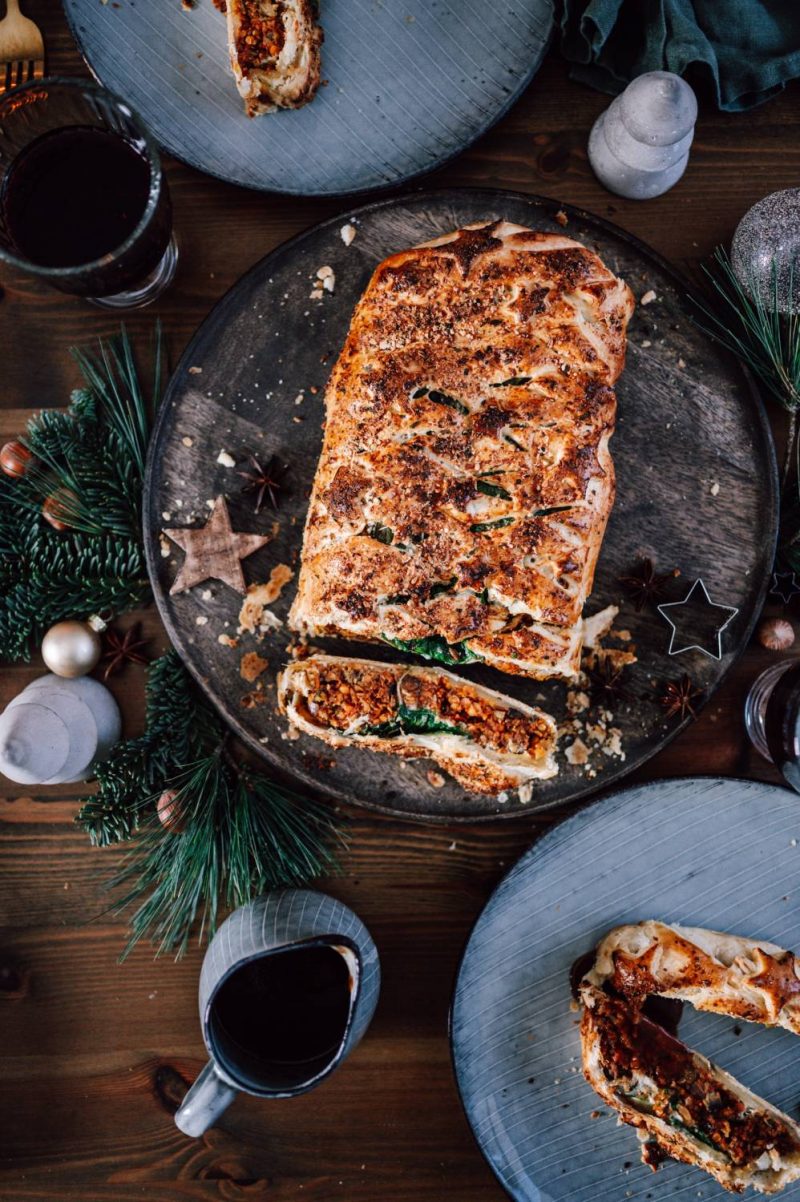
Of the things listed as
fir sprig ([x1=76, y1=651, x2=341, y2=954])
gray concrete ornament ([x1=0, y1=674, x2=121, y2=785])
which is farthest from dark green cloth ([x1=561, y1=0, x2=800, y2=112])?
gray concrete ornament ([x1=0, y1=674, x2=121, y2=785])

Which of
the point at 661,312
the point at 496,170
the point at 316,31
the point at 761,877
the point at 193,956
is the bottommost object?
the point at 193,956

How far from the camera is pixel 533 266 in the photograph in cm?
207

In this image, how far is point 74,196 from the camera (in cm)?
223

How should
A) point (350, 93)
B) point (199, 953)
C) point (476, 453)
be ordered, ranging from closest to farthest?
point (476, 453) < point (350, 93) < point (199, 953)

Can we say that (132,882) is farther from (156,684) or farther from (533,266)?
(533,266)

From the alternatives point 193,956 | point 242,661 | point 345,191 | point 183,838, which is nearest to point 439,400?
point 345,191

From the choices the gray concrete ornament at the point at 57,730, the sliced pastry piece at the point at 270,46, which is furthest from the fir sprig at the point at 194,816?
the sliced pastry piece at the point at 270,46

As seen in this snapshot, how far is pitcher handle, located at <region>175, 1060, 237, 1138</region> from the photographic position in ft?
6.77

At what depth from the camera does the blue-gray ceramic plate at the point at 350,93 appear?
2.33 metres

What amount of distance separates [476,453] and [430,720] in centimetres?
68

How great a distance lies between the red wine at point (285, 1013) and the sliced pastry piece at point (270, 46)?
2253 mm

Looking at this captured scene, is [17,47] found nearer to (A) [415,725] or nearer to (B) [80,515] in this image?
(B) [80,515]

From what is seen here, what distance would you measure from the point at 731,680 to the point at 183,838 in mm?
1648

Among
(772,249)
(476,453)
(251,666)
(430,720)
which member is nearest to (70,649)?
(251,666)
